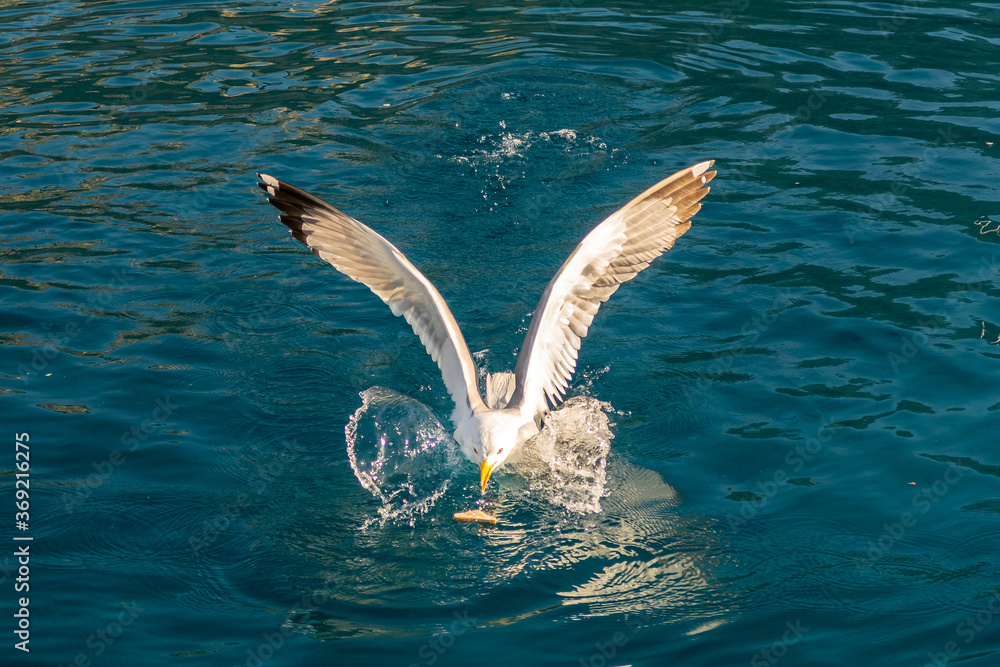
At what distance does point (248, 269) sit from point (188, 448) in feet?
8.75

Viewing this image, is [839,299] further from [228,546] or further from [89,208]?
[89,208]

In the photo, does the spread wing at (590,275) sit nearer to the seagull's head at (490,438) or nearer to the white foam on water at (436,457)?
the seagull's head at (490,438)

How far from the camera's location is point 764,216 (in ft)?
31.2

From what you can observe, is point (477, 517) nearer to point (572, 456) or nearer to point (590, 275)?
point (572, 456)

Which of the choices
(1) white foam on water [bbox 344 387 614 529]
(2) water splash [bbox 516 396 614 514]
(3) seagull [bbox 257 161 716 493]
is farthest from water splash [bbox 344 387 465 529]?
(2) water splash [bbox 516 396 614 514]

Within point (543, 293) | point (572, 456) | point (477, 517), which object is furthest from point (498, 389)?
point (477, 517)

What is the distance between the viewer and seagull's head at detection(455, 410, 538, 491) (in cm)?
646

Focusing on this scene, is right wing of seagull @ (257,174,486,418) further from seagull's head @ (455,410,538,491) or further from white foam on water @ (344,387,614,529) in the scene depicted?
white foam on water @ (344,387,614,529)

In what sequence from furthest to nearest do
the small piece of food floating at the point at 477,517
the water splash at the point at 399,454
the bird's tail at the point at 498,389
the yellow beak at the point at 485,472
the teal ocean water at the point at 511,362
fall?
the bird's tail at the point at 498,389 < the water splash at the point at 399,454 < the yellow beak at the point at 485,472 < the small piece of food floating at the point at 477,517 < the teal ocean water at the point at 511,362

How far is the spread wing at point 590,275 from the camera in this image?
6.77 m

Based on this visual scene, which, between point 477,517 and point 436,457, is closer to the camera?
point 477,517

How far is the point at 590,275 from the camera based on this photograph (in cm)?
702

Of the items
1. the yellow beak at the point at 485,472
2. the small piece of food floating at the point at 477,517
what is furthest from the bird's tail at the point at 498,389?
the small piece of food floating at the point at 477,517

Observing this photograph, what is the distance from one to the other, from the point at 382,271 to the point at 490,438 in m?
1.53
